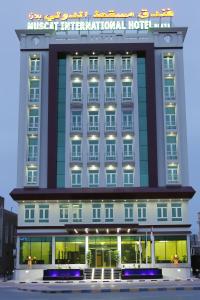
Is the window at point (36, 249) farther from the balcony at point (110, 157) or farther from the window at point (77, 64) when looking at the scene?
the window at point (77, 64)

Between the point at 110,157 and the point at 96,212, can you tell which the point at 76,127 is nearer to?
the point at 110,157

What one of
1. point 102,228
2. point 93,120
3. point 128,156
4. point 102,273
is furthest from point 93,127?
point 102,273

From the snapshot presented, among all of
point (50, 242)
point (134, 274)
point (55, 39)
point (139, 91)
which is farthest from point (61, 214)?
point (55, 39)

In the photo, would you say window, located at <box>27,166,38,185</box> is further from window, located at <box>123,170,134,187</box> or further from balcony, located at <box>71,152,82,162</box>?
window, located at <box>123,170,134,187</box>

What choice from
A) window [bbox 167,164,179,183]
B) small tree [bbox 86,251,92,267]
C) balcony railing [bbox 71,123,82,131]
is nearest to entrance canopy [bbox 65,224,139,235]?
small tree [bbox 86,251,92,267]

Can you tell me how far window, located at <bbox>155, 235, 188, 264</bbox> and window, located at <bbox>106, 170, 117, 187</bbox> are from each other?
979 centimetres

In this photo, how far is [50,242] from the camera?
73.2 meters

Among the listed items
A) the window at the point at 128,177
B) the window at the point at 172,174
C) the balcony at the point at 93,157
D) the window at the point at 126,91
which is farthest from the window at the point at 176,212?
the window at the point at 126,91

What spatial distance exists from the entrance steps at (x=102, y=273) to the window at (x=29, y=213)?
1093cm

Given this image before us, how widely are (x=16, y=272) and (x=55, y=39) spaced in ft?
114

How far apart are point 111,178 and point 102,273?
14.2 m

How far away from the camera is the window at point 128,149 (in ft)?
249

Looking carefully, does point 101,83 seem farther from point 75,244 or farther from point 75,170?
point 75,244

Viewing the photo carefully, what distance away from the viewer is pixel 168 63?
7862 centimetres
